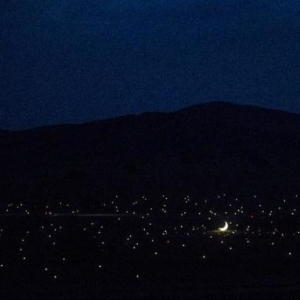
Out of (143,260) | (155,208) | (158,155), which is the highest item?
(158,155)

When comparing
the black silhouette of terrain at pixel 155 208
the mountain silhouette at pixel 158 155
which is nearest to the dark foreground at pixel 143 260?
the black silhouette of terrain at pixel 155 208

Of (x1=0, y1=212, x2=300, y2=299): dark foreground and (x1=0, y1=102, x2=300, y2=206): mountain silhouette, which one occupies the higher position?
(x1=0, y1=102, x2=300, y2=206): mountain silhouette

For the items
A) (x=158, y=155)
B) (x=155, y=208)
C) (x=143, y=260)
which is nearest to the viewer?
(x=143, y=260)

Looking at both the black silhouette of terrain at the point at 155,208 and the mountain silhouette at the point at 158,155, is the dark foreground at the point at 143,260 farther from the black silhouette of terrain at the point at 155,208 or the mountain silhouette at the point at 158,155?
the mountain silhouette at the point at 158,155

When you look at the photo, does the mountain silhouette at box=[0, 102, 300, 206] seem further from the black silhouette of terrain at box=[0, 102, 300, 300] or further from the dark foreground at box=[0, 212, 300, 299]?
the dark foreground at box=[0, 212, 300, 299]

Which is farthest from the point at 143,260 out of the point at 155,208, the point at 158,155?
the point at 158,155

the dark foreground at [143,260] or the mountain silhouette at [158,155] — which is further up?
the mountain silhouette at [158,155]

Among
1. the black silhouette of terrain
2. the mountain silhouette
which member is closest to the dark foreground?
the black silhouette of terrain

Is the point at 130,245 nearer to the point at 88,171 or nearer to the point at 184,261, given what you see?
the point at 184,261

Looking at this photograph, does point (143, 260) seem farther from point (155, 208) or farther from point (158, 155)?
point (158, 155)

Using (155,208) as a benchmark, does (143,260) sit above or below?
below
